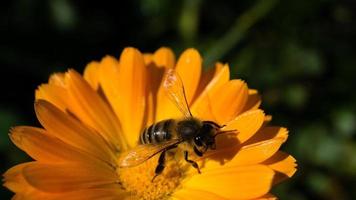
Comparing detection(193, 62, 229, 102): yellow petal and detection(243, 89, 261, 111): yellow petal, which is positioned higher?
detection(193, 62, 229, 102): yellow petal

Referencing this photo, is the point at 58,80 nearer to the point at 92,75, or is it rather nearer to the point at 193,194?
Result: the point at 92,75

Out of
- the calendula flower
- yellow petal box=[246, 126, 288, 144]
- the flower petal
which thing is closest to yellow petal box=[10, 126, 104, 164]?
the calendula flower

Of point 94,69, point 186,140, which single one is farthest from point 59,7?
point 186,140

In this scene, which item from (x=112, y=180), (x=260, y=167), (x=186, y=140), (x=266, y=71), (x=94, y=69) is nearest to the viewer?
(x=260, y=167)

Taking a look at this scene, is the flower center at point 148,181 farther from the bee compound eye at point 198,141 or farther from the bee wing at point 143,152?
the bee compound eye at point 198,141

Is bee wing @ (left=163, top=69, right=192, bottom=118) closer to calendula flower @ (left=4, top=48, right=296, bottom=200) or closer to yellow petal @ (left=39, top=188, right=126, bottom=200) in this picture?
calendula flower @ (left=4, top=48, right=296, bottom=200)

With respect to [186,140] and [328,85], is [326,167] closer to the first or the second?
[328,85]

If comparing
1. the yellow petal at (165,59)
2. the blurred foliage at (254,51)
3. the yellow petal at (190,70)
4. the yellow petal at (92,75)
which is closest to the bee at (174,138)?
the yellow petal at (190,70)
